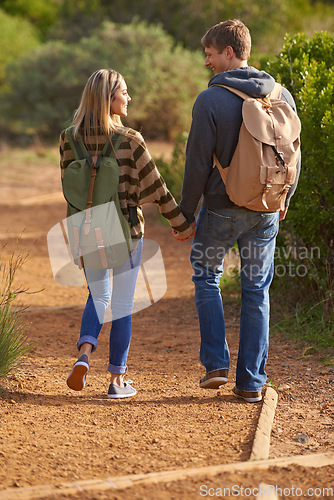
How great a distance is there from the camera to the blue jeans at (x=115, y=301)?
3568 millimetres

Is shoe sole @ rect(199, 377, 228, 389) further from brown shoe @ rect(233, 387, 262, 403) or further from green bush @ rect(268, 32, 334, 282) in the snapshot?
green bush @ rect(268, 32, 334, 282)

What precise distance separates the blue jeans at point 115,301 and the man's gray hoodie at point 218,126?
1.65ft

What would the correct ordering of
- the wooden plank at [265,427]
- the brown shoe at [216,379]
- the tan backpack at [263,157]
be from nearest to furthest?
the wooden plank at [265,427] → the tan backpack at [263,157] → the brown shoe at [216,379]

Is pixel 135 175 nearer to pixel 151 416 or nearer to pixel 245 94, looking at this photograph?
pixel 245 94

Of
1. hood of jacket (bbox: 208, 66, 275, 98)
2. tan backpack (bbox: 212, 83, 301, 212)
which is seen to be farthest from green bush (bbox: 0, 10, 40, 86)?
tan backpack (bbox: 212, 83, 301, 212)

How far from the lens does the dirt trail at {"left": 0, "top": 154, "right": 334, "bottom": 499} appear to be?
2865mm

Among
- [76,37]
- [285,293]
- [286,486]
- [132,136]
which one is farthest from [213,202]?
[76,37]

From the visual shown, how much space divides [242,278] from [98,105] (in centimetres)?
120

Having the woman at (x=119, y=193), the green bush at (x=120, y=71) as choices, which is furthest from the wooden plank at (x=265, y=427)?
the green bush at (x=120, y=71)

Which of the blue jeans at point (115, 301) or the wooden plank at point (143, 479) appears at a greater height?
the blue jeans at point (115, 301)

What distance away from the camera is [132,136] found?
3389 mm

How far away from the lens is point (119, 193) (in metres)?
3.47

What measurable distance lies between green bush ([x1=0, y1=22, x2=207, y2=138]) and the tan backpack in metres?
14.1

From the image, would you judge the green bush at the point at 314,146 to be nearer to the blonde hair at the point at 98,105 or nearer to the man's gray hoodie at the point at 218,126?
the man's gray hoodie at the point at 218,126
